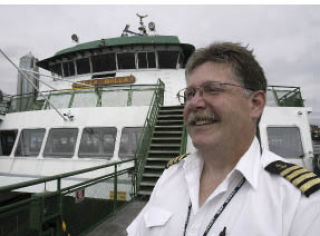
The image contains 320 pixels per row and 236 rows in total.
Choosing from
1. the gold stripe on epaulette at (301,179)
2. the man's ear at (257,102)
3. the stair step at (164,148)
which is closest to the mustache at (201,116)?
the man's ear at (257,102)

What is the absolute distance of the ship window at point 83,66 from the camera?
12.6 meters

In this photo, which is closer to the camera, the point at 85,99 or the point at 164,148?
the point at 164,148

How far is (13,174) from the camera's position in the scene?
8188mm

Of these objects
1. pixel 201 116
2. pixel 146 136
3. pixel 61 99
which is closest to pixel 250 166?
pixel 201 116

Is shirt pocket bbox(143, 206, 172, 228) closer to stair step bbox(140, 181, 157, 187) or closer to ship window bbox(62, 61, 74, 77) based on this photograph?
stair step bbox(140, 181, 157, 187)

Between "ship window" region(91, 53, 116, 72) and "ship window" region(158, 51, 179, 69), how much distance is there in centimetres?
239

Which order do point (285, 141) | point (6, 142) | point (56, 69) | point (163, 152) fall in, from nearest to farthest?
point (285, 141)
point (163, 152)
point (6, 142)
point (56, 69)

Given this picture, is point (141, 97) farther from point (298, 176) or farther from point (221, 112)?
point (298, 176)

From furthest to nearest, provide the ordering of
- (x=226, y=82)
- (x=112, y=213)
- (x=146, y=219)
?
(x=112, y=213) < (x=146, y=219) < (x=226, y=82)

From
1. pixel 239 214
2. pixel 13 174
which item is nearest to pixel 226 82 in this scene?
pixel 239 214

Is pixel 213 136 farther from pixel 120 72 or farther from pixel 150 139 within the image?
pixel 120 72

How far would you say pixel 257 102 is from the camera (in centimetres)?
157

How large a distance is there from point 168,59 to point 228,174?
11021mm

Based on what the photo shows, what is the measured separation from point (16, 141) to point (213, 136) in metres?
9.32
